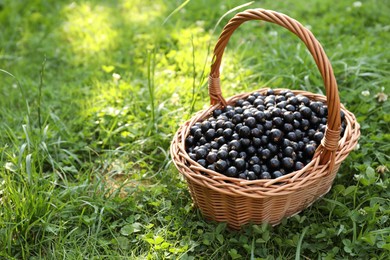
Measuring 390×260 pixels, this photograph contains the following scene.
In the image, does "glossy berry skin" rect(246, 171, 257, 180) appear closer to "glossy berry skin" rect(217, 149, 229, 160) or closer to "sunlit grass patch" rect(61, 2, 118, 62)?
"glossy berry skin" rect(217, 149, 229, 160)

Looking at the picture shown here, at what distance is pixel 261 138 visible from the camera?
2441mm

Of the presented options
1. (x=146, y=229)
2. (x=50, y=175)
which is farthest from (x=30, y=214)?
(x=146, y=229)

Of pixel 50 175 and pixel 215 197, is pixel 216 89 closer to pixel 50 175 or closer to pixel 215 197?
pixel 215 197

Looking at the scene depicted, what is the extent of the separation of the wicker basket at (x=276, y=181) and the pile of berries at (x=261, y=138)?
0.28ft

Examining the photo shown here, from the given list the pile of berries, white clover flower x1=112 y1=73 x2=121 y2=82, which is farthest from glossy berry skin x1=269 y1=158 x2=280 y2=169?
white clover flower x1=112 y1=73 x2=121 y2=82

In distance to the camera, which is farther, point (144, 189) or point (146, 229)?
point (144, 189)

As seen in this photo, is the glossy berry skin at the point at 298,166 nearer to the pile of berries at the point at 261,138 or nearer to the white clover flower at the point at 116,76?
the pile of berries at the point at 261,138

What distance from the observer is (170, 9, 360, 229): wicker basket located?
Result: 2.16 metres

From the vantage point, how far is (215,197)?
2307 millimetres

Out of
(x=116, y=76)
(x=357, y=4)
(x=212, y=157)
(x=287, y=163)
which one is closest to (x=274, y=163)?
(x=287, y=163)

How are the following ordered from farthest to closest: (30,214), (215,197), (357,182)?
(357,182) → (30,214) → (215,197)

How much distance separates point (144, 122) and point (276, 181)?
1362 millimetres

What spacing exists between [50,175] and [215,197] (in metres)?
1.07

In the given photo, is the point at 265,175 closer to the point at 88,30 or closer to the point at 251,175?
the point at 251,175
